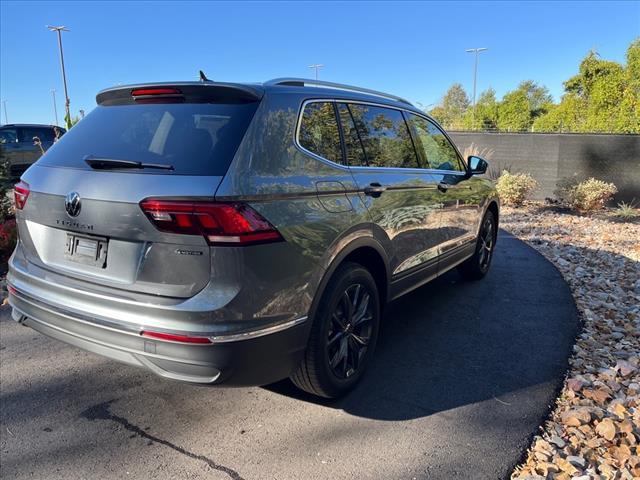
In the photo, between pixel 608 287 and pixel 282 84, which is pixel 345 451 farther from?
pixel 608 287

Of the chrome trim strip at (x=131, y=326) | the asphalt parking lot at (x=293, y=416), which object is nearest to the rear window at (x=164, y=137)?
the chrome trim strip at (x=131, y=326)

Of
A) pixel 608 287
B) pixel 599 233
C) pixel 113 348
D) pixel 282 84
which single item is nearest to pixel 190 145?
pixel 282 84

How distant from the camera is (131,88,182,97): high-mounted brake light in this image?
2654mm

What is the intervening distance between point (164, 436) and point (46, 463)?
57cm

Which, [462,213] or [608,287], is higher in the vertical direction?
[462,213]

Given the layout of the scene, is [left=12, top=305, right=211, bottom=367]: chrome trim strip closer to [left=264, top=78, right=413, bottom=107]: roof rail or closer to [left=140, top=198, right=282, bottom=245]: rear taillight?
[left=140, top=198, right=282, bottom=245]: rear taillight

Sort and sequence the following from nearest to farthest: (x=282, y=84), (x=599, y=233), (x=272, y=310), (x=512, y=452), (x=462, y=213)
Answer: (x=272, y=310)
(x=512, y=452)
(x=282, y=84)
(x=462, y=213)
(x=599, y=233)

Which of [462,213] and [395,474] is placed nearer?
[395,474]

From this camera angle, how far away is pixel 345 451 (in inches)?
102

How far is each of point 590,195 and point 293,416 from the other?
9.22 m

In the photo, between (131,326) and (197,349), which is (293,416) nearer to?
(197,349)

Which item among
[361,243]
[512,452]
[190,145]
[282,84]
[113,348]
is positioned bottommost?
[512,452]

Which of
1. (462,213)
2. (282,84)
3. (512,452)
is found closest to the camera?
(512,452)

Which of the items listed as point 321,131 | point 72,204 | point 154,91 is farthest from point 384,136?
point 72,204
